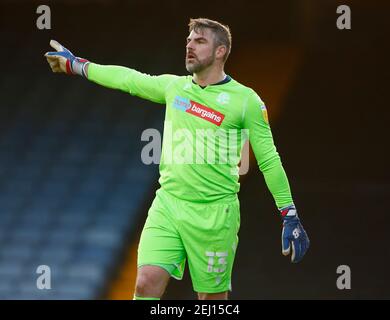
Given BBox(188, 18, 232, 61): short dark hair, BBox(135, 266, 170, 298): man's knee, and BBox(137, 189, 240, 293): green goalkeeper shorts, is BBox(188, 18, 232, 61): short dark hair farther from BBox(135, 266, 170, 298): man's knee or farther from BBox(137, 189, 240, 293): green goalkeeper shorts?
BBox(135, 266, 170, 298): man's knee

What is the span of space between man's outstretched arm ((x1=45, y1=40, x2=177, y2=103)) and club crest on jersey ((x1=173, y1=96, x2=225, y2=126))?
0.53 feet

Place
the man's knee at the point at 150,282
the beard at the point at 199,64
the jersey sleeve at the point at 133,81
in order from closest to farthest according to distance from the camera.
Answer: the man's knee at the point at 150,282 → the beard at the point at 199,64 → the jersey sleeve at the point at 133,81

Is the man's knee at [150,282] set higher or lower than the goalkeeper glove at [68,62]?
lower

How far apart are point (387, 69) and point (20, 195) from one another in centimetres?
368

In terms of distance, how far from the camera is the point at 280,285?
805 cm

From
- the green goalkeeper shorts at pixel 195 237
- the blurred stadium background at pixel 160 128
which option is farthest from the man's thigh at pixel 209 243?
the blurred stadium background at pixel 160 128

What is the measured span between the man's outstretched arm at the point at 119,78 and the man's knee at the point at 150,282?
1.01m

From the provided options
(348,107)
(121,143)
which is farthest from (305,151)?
(121,143)

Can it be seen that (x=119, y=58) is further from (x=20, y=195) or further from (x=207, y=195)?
(x=207, y=195)

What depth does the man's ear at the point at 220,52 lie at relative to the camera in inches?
233

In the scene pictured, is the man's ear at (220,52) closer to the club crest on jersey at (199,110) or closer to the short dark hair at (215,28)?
the short dark hair at (215,28)

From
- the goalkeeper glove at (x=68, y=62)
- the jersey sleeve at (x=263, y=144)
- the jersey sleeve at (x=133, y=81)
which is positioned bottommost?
the jersey sleeve at (x=263, y=144)

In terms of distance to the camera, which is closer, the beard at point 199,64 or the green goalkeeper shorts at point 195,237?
the green goalkeeper shorts at point 195,237

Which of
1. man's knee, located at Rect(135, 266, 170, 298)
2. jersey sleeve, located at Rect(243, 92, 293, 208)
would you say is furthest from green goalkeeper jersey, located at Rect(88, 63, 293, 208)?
man's knee, located at Rect(135, 266, 170, 298)
